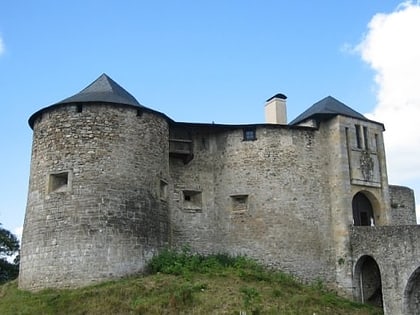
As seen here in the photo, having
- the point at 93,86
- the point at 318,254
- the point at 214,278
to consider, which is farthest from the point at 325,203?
the point at 93,86

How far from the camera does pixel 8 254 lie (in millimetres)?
33781

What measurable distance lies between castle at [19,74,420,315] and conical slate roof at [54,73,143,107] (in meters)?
0.08

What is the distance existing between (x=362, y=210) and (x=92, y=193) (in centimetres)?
1205

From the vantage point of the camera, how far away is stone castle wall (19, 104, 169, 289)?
64.6 feet

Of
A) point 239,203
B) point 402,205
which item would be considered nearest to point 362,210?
point 402,205

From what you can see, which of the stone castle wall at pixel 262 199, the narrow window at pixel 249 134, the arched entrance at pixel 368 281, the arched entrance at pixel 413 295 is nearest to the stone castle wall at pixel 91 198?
the stone castle wall at pixel 262 199

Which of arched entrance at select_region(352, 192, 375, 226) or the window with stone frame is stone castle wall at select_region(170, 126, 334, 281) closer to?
arched entrance at select_region(352, 192, 375, 226)

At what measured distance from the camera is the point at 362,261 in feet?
76.3

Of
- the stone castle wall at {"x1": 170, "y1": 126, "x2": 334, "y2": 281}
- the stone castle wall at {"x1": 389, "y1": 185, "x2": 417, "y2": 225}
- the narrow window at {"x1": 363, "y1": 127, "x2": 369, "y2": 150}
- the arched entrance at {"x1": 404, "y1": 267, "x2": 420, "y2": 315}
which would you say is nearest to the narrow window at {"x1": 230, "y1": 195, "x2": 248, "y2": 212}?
the stone castle wall at {"x1": 170, "y1": 126, "x2": 334, "y2": 281}

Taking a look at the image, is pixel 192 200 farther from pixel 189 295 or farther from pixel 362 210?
pixel 362 210

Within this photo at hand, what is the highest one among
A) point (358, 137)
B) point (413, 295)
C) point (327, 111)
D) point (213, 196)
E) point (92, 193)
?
point (327, 111)

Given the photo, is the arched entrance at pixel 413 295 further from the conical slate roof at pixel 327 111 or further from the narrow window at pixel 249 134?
the narrow window at pixel 249 134

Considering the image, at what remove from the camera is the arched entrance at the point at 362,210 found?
83.5 ft

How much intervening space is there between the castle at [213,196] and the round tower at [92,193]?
0.12 ft
